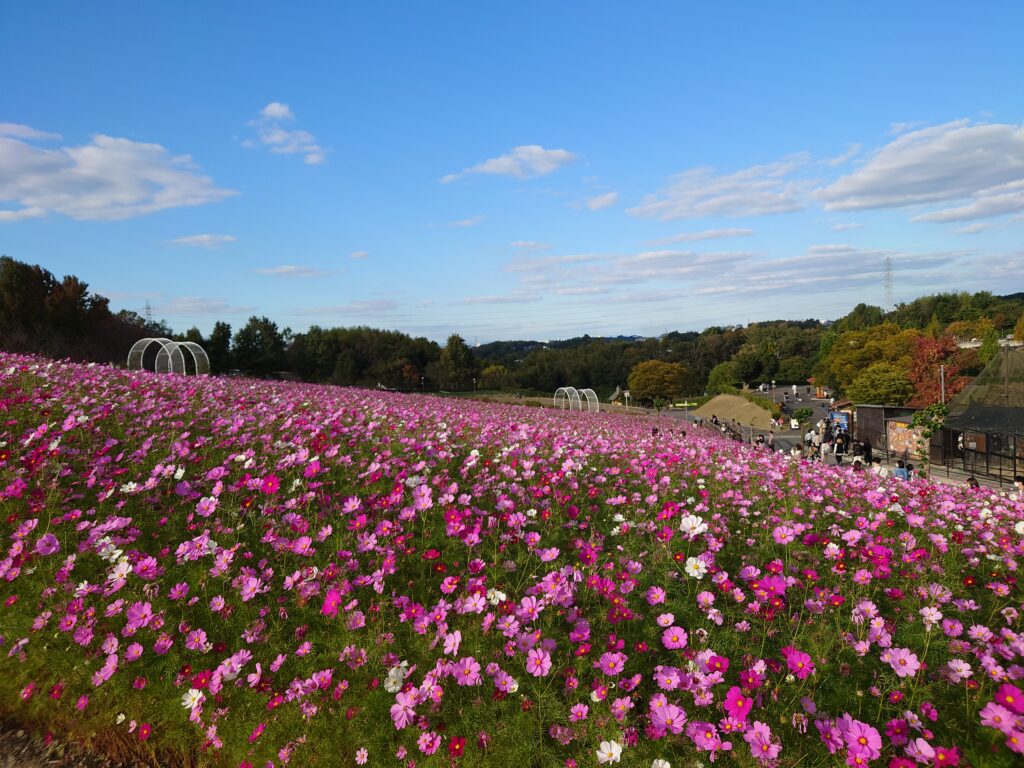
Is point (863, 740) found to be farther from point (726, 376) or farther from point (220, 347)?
point (726, 376)

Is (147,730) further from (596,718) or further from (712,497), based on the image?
(712,497)

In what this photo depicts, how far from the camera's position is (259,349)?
64.1 meters

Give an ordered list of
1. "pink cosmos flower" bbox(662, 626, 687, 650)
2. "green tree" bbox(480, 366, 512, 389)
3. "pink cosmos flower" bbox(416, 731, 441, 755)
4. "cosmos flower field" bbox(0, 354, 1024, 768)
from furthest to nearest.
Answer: "green tree" bbox(480, 366, 512, 389) < "pink cosmos flower" bbox(662, 626, 687, 650) < "cosmos flower field" bbox(0, 354, 1024, 768) < "pink cosmos flower" bbox(416, 731, 441, 755)

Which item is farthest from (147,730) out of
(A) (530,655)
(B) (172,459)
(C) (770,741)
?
(C) (770,741)

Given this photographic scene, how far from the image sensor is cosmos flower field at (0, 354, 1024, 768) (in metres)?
2.98

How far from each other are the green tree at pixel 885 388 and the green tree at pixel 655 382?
31.1 meters

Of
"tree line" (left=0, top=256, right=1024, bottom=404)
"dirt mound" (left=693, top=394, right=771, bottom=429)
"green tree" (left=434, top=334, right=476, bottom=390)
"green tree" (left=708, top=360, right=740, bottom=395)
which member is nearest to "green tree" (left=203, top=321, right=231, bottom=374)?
"tree line" (left=0, top=256, right=1024, bottom=404)

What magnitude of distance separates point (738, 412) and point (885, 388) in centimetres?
1485

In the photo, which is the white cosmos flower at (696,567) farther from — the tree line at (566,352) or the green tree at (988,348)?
the green tree at (988,348)

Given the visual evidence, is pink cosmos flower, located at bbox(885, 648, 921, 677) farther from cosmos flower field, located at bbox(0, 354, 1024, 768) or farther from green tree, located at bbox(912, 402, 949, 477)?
green tree, located at bbox(912, 402, 949, 477)

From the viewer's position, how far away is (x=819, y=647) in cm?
343

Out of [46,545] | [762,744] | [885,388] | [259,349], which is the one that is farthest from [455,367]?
[762,744]

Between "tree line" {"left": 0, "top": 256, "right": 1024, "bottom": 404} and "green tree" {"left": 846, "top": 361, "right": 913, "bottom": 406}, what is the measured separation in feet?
0.31

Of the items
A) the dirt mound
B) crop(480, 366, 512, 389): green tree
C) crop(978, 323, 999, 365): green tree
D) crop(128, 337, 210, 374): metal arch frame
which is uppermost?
crop(128, 337, 210, 374): metal arch frame
